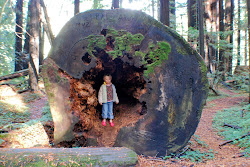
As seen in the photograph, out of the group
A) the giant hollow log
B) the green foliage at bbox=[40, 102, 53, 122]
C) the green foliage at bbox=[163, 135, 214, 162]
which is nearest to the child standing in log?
the giant hollow log

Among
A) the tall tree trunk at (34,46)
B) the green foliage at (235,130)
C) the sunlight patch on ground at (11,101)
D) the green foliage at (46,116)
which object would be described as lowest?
the green foliage at (235,130)

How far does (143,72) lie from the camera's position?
2.98m

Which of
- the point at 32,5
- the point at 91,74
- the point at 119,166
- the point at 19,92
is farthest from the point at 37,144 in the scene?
the point at 32,5

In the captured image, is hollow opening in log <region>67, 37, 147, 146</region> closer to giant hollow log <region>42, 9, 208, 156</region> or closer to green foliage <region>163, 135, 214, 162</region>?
giant hollow log <region>42, 9, 208, 156</region>

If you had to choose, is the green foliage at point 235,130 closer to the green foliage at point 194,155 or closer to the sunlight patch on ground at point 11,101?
the green foliage at point 194,155

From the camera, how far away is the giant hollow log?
2.93 meters

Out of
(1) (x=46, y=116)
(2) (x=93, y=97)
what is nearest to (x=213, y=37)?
(2) (x=93, y=97)

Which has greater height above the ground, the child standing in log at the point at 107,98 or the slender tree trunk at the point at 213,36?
the slender tree trunk at the point at 213,36

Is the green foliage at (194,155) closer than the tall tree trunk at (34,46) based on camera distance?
Yes

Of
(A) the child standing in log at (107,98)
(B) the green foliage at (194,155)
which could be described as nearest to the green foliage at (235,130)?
(B) the green foliage at (194,155)

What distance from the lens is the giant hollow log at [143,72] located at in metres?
2.93

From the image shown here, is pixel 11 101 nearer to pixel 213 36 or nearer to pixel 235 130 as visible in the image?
pixel 235 130

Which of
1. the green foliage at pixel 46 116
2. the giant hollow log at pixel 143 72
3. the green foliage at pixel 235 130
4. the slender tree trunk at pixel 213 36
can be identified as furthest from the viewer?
the slender tree trunk at pixel 213 36

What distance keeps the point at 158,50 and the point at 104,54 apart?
3.10ft
